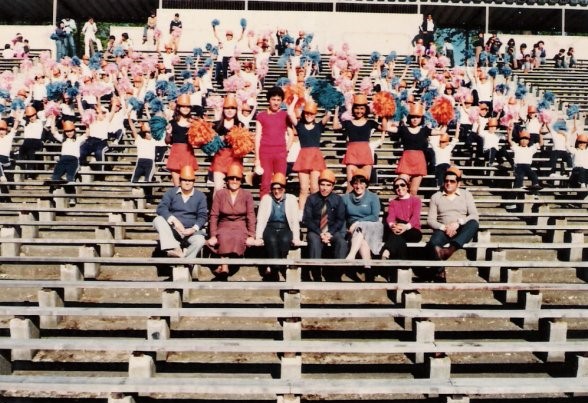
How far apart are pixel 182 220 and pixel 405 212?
8.31ft

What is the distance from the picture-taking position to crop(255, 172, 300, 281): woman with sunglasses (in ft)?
20.1

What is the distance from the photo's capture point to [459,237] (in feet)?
20.5

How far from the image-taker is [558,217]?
7.70 metres

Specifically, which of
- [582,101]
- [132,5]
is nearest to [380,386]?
[582,101]

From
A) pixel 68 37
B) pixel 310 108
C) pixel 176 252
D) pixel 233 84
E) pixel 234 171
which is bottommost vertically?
pixel 176 252

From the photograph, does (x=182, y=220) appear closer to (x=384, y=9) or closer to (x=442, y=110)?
(x=442, y=110)

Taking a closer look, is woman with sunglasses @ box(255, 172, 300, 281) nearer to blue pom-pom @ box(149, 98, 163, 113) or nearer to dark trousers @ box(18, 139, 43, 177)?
blue pom-pom @ box(149, 98, 163, 113)

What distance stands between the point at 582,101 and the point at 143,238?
557 inches

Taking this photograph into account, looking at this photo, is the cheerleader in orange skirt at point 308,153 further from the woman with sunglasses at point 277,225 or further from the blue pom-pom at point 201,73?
the blue pom-pom at point 201,73

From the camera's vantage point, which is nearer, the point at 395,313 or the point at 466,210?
the point at 395,313

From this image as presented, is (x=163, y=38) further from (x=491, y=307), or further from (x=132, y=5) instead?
(x=491, y=307)

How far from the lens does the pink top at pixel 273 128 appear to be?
23.1 feet

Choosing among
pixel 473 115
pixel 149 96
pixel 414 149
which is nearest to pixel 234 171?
pixel 414 149

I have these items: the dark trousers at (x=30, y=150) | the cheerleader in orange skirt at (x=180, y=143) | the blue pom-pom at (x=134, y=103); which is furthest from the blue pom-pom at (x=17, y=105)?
the cheerleader in orange skirt at (x=180, y=143)
